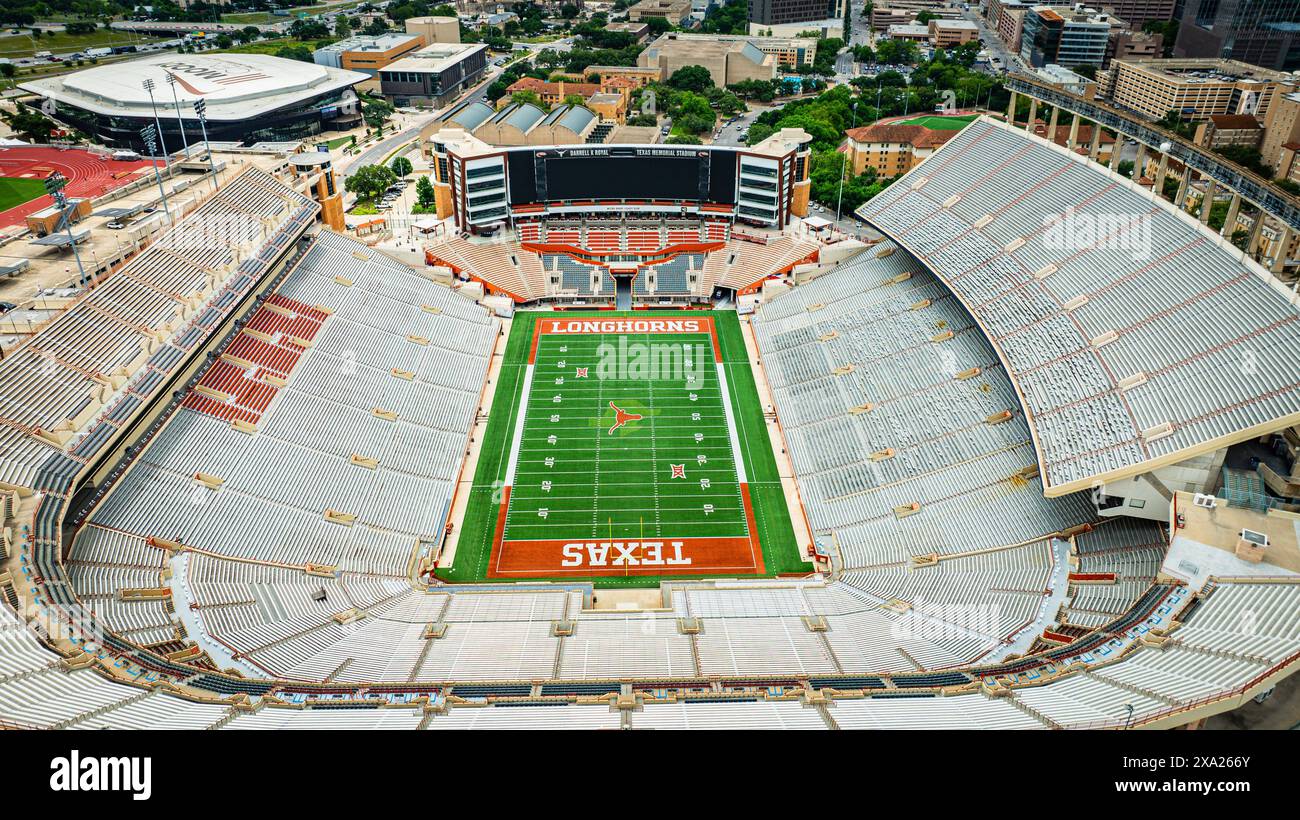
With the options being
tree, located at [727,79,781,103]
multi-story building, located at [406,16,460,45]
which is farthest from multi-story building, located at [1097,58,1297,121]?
multi-story building, located at [406,16,460,45]

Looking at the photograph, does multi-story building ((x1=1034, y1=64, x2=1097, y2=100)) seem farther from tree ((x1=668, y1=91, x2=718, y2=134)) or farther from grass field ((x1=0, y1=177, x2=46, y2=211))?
grass field ((x1=0, y1=177, x2=46, y2=211))

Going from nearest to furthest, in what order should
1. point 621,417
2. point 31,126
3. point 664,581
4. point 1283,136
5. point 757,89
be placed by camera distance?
point 664,581 → point 621,417 → point 1283,136 → point 31,126 → point 757,89

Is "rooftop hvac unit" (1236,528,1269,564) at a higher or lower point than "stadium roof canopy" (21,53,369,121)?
higher

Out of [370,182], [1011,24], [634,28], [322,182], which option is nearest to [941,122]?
[370,182]

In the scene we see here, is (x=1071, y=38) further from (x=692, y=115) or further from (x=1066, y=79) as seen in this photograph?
(x=692, y=115)

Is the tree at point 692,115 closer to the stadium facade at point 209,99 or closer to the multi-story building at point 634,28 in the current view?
the stadium facade at point 209,99
